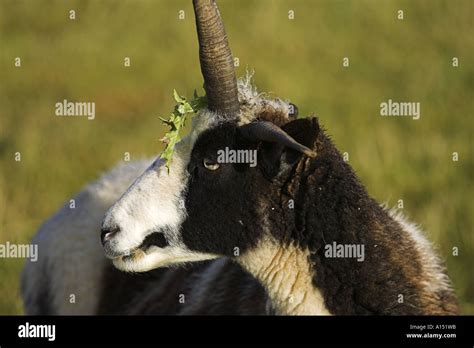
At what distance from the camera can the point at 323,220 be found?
288 inches

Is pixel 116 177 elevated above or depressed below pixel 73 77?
below

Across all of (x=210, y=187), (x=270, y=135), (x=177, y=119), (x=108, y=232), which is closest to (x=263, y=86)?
(x=177, y=119)

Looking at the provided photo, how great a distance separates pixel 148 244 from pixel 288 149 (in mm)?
1060

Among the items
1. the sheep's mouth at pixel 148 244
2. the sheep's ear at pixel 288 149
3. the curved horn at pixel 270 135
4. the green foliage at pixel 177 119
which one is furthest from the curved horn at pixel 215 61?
the sheep's mouth at pixel 148 244

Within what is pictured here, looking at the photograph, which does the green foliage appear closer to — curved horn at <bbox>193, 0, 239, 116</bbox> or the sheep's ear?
curved horn at <bbox>193, 0, 239, 116</bbox>

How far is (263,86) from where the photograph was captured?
1838 cm

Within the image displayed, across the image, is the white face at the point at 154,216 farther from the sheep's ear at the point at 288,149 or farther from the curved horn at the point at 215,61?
the sheep's ear at the point at 288,149

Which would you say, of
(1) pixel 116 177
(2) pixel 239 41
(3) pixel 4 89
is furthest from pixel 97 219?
(2) pixel 239 41

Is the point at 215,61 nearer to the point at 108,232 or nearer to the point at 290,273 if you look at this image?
the point at 108,232

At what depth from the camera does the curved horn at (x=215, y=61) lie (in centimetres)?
730

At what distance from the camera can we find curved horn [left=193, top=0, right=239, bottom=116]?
730cm

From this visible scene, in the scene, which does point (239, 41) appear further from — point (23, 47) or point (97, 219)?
point (97, 219)

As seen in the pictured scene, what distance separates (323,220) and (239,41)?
13649 millimetres
